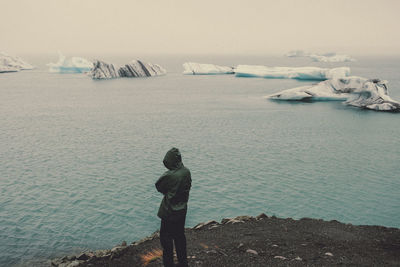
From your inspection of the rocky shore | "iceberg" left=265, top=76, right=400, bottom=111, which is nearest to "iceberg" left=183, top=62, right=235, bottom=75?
"iceberg" left=265, top=76, right=400, bottom=111

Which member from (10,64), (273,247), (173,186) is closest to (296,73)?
(273,247)

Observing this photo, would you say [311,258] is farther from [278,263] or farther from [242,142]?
[242,142]

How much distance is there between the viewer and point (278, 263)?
391 inches

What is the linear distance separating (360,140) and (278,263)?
28277mm

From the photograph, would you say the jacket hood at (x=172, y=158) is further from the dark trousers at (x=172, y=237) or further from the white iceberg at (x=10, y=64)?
the white iceberg at (x=10, y=64)

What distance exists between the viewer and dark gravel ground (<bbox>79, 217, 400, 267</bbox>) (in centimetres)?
1014

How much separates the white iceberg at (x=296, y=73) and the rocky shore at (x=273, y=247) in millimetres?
60744

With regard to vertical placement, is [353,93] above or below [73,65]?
below

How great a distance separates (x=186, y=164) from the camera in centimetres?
2686

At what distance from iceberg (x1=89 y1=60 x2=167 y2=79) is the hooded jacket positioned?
89.4 metres

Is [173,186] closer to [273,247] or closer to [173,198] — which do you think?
[173,198]

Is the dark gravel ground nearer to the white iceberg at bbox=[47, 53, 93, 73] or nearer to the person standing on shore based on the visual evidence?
the person standing on shore

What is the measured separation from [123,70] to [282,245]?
90.1 meters

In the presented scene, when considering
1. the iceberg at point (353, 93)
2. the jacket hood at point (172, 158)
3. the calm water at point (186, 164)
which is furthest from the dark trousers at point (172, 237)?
the iceberg at point (353, 93)
